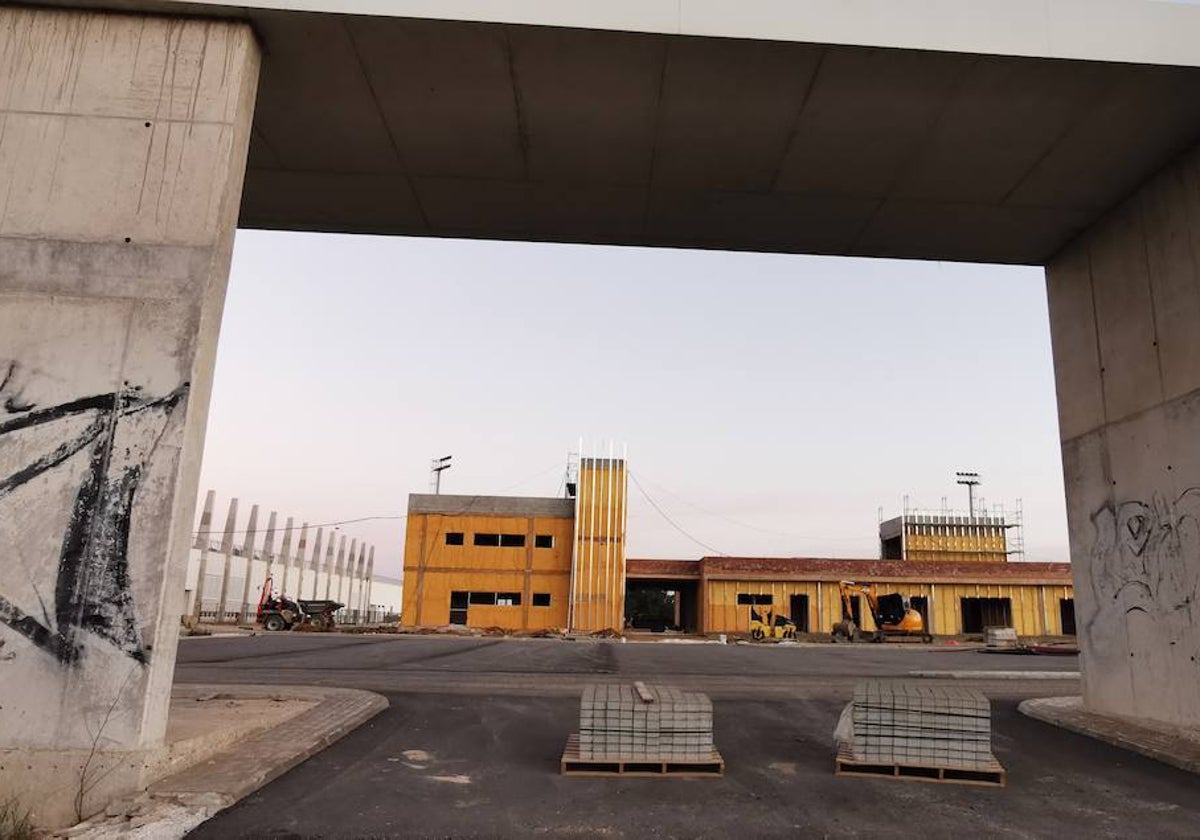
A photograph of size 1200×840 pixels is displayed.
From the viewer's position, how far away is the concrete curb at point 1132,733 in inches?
303

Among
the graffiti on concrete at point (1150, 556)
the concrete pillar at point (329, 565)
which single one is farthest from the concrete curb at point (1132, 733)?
the concrete pillar at point (329, 565)

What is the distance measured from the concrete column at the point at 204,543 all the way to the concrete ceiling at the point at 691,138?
47.5 meters

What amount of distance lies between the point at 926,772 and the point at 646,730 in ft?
8.40

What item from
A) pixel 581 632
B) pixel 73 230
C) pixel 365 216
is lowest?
pixel 581 632

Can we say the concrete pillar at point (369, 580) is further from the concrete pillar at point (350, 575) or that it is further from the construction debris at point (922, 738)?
the construction debris at point (922, 738)

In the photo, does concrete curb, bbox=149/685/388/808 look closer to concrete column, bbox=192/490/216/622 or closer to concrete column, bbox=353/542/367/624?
concrete column, bbox=192/490/216/622

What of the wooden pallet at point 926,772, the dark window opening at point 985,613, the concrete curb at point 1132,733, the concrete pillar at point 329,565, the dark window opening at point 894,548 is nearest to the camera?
the wooden pallet at point 926,772

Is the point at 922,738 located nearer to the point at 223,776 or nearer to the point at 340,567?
the point at 223,776

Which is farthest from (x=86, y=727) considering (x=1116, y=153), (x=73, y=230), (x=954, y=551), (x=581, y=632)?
(x=954, y=551)

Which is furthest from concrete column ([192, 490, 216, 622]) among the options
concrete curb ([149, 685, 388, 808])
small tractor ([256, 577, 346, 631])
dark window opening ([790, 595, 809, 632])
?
concrete curb ([149, 685, 388, 808])

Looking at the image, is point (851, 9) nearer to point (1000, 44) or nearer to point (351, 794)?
point (1000, 44)

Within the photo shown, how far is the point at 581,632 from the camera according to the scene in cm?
4572

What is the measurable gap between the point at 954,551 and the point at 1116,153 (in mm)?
55604

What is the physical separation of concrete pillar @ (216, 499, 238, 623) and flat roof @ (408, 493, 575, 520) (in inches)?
700
